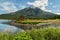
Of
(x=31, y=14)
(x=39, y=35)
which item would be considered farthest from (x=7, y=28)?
(x=39, y=35)

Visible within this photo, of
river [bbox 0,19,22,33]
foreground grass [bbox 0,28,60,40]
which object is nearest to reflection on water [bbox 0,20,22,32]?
river [bbox 0,19,22,33]

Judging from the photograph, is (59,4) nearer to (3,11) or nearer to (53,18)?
(53,18)

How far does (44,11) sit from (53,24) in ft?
1.72

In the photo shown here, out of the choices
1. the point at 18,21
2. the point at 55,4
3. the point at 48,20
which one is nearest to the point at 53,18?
the point at 48,20

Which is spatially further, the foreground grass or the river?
Result: the river

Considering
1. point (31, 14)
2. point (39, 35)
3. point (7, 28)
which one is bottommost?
point (39, 35)

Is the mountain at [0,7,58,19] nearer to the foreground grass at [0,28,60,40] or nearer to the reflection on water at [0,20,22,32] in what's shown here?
the reflection on water at [0,20,22,32]

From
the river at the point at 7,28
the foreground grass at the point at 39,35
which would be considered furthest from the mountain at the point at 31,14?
the foreground grass at the point at 39,35

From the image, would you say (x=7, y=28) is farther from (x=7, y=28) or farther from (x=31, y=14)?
(x=31, y=14)

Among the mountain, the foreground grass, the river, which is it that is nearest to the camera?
the foreground grass

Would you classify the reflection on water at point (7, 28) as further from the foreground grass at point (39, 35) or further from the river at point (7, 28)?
the foreground grass at point (39, 35)

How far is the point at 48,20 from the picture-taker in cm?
501

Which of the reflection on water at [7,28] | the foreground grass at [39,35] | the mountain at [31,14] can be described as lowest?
the foreground grass at [39,35]

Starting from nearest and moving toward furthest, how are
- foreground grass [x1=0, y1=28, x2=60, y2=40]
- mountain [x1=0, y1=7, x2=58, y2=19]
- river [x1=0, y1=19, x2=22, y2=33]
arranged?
1. foreground grass [x1=0, y1=28, x2=60, y2=40]
2. river [x1=0, y1=19, x2=22, y2=33]
3. mountain [x1=0, y1=7, x2=58, y2=19]
